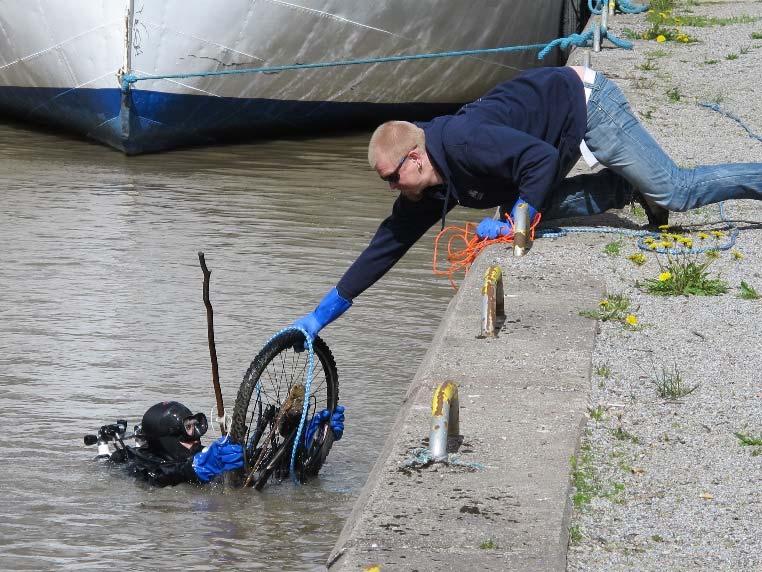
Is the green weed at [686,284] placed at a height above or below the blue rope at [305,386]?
above

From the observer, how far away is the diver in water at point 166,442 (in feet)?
17.6

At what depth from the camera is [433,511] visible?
395cm

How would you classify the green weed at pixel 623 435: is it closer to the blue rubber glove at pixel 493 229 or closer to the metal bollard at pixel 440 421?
the metal bollard at pixel 440 421

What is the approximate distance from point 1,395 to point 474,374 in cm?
245

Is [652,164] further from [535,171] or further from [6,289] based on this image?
[6,289]

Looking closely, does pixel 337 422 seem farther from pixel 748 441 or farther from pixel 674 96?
pixel 674 96

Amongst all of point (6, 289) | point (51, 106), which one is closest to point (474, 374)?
point (6, 289)

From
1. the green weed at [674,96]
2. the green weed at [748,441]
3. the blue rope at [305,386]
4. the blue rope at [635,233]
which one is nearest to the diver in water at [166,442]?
the blue rope at [305,386]

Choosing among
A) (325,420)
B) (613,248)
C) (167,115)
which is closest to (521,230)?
(613,248)

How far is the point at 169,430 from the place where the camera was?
212 inches

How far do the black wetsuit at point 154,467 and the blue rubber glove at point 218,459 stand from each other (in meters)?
0.08

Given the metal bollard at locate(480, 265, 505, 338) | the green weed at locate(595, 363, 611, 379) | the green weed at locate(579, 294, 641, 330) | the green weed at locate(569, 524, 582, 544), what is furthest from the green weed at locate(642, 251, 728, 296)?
the green weed at locate(569, 524, 582, 544)

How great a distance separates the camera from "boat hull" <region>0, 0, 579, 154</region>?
517 inches

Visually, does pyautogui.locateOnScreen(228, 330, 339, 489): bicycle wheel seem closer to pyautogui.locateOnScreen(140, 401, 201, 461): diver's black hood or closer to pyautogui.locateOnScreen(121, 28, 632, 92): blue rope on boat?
pyautogui.locateOnScreen(140, 401, 201, 461): diver's black hood
